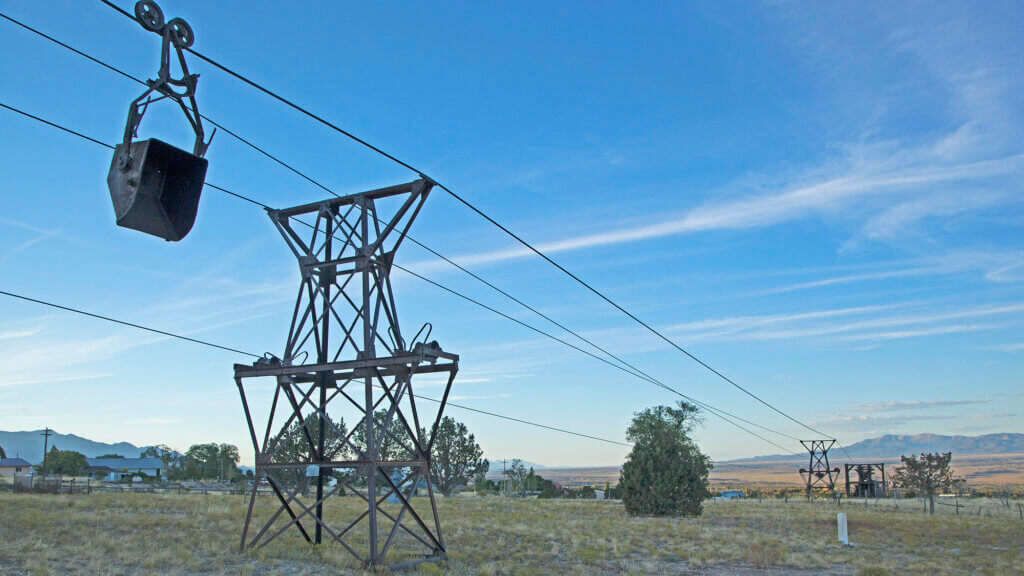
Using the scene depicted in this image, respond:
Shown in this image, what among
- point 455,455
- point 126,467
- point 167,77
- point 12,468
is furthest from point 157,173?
point 126,467

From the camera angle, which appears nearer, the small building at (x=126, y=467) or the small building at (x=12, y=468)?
the small building at (x=12, y=468)

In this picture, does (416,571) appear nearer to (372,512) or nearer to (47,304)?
(372,512)

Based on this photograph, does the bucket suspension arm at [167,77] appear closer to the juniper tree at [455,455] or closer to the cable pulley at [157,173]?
the cable pulley at [157,173]

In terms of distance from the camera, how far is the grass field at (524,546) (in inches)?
598

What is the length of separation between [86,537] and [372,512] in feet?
26.2

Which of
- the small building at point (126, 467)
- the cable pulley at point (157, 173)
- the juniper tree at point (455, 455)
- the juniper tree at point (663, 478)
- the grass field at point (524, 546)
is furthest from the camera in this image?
the small building at point (126, 467)

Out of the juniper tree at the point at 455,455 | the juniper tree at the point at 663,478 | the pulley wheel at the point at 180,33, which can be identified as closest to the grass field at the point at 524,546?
the juniper tree at the point at 663,478

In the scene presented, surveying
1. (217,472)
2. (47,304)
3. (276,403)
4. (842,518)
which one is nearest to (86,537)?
(276,403)

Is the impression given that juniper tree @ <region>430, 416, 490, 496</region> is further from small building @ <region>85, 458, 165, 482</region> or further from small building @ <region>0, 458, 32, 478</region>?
small building @ <region>0, 458, 32, 478</region>

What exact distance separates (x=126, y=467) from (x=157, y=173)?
14141cm

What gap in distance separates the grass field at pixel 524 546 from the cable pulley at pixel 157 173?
986cm

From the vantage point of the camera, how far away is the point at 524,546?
21.8m

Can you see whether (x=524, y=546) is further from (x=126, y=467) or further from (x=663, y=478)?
(x=126, y=467)

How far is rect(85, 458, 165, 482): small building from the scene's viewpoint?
11325 centimetres
